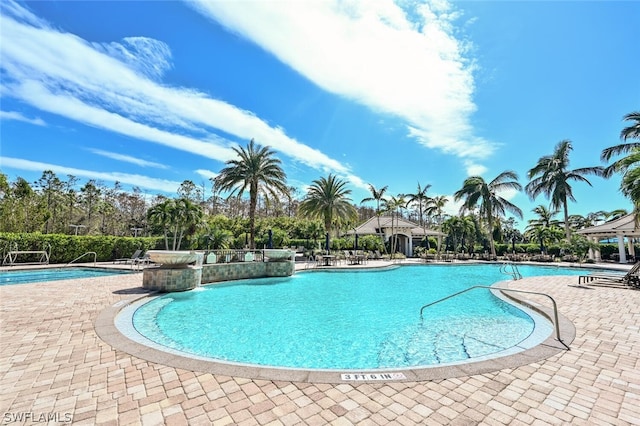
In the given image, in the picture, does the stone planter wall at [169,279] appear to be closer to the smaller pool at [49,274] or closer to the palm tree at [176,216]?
the smaller pool at [49,274]

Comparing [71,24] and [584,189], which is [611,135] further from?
Result: [71,24]

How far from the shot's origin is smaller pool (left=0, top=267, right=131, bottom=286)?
13242 millimetres

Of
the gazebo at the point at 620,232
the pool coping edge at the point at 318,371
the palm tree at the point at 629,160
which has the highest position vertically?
the palm tree at the point at 629,160

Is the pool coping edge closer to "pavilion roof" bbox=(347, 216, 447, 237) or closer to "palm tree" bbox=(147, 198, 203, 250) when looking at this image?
"palm tree" bbox=(147, 198, 203, 250)

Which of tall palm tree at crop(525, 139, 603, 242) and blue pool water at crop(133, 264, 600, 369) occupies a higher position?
tall palm tree at crop(525, 139, 603, 242)

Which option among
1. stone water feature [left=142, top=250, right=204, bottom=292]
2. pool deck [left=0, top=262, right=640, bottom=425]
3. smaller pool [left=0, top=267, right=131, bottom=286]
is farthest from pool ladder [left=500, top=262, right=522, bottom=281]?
smaller pool [left=0, top=267, right=131, bottom=286]

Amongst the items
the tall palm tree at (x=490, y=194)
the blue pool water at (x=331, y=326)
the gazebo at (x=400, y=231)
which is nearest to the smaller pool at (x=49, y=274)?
the blue pool water at (x=331, y=326)

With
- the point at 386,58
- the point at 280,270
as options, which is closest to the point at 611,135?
the point at 386,58

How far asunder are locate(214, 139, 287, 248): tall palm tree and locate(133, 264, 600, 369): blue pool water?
34.6 feet

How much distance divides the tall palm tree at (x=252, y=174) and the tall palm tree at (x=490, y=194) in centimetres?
2106

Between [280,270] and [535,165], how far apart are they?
3088cm

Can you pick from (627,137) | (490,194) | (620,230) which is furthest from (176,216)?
(620,230)

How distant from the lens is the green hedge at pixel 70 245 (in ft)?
57.1

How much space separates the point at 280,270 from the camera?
15.1 metres
